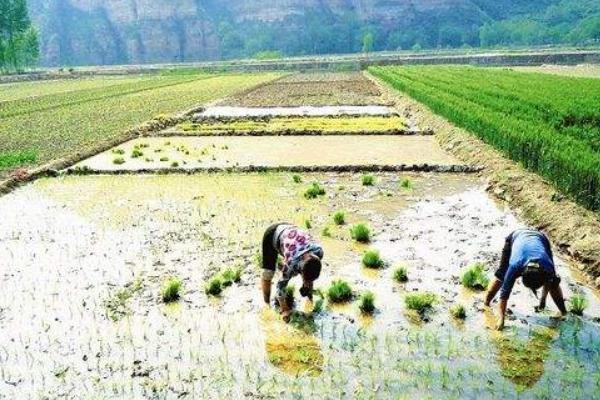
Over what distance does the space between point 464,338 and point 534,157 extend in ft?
27.8

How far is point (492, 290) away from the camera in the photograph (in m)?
7.05

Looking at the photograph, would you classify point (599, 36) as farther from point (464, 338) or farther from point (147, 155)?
point (464, 338)

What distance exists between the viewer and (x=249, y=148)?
19.3 meters

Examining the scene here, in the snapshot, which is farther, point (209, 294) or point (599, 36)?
point (599, 36)

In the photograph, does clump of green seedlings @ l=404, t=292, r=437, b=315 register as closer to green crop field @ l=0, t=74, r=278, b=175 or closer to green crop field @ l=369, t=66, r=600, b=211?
green crop field @ l=369, t=66, r=600, b=211

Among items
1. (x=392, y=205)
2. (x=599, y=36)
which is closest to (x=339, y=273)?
(x=392, y=205)

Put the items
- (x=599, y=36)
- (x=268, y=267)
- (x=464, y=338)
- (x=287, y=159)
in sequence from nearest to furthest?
(x=464, y=338)
(x=268, y=267)
(x=287, y=159)
(x=599, y=36)

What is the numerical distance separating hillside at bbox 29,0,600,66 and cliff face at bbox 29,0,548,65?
0.77 ft

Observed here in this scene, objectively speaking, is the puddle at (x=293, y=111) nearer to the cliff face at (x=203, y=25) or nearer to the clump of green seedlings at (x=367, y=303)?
the clump of green seedlings at (x=367, y=303)

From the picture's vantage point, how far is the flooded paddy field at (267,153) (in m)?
16.6

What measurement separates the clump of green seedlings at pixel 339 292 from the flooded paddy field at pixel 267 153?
341 inches

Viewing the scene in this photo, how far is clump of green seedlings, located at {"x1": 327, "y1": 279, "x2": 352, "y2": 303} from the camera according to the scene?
7621mm

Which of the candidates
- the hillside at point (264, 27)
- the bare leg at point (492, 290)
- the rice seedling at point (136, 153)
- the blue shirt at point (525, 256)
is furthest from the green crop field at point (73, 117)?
the hillside at point (264, 27)

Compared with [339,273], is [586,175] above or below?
above
